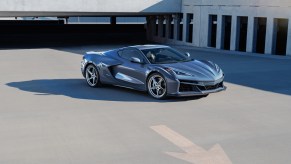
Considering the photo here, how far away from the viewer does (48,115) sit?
8141 mm

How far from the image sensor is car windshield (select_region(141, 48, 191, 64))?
1004 centimetres

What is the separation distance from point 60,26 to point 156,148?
37989 mm

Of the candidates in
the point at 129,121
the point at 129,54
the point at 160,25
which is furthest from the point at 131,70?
the point at 160,25

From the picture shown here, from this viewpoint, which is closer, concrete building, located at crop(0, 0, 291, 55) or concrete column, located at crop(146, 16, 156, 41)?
concrete building, located at crop(0, 0, 291, 55)

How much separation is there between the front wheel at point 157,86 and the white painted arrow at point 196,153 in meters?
2.72

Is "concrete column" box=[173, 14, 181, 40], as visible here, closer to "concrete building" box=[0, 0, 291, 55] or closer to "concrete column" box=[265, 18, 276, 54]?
"concrete building" box=[0, 0, 291, 55]

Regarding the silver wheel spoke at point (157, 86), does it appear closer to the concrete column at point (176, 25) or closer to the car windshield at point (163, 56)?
the car windshield at point (163, 56)

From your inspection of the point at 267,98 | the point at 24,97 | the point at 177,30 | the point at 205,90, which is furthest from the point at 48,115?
the point at 177,30

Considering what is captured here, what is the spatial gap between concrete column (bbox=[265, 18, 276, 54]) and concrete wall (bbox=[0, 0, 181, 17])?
24.3 ft

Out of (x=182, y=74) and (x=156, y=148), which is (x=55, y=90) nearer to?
(x=182, y=74)

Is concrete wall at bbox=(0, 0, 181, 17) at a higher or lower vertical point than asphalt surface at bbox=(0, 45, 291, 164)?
higher

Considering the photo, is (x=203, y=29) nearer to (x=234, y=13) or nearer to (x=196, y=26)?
(x=196, y=26)

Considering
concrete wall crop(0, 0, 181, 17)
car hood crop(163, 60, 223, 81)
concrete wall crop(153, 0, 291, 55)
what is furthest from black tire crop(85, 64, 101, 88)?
concrete wall crop(0, 0, 181, 17)

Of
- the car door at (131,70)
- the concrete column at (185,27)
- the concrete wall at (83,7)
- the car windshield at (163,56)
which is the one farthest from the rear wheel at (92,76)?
the concrete column at (185,27)
